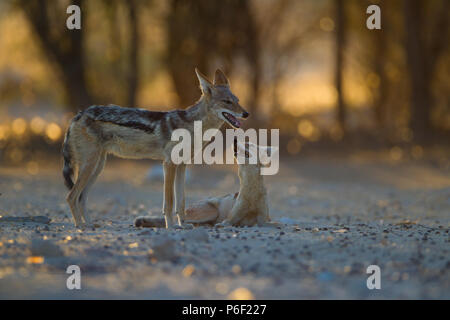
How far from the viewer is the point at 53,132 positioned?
20.7 m

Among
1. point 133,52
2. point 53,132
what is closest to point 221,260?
point 53,132

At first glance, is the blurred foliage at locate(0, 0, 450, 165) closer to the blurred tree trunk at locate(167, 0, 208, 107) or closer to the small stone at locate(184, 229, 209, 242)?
the blurred tree trunk at locate(167, 0, 208, 107)

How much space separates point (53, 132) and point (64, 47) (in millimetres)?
2614

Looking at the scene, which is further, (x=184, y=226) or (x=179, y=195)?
(x=179, y=195)

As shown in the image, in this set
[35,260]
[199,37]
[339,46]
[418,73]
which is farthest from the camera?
[339,46]

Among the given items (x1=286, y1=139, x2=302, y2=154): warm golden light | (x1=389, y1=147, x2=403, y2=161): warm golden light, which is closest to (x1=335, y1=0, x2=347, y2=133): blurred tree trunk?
(x1=389, y1=147, x2=403, y2=161): warm golden light

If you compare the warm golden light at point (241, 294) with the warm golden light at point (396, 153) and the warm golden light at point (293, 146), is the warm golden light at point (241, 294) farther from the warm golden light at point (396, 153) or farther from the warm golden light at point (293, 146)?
the warm golden light at point (396, 153)

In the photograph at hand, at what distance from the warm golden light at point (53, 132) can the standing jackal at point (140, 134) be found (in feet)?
38.6

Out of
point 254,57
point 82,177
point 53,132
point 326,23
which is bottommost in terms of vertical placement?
point 82,177

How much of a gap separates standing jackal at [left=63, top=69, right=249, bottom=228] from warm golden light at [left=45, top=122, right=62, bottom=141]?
11.8 metres

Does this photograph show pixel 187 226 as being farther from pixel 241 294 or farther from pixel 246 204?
pixel 241 294

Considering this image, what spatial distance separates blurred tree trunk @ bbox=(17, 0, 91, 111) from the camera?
66.7 feet

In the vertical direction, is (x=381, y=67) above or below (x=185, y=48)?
below
